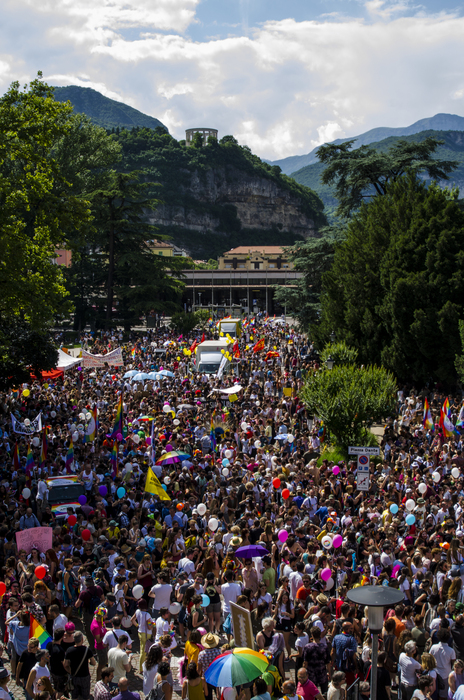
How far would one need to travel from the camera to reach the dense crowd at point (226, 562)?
708cm

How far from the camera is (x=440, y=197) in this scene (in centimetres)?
2717

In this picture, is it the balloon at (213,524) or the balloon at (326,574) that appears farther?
the balloon at (213,524)

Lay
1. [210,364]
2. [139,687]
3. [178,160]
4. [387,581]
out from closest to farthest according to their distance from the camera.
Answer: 1. [139,687]
2. [387,581]
3. [210,364]
4. [178,160]

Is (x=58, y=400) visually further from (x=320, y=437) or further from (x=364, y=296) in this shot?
(x=364, y=296)

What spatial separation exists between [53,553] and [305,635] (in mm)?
4423

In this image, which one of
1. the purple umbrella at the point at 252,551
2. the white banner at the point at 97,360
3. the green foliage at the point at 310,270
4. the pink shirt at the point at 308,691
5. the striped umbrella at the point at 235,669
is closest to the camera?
the striped umbrella at the point at 235,669

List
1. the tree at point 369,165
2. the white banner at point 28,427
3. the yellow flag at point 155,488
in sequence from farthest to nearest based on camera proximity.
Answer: the tree at point 369,165, the white banner at point 28,427, the yellow flag at point 155,488

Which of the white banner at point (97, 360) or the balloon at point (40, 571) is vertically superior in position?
the white banner at point (97, 360)

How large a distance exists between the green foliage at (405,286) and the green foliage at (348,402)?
6.79 meters

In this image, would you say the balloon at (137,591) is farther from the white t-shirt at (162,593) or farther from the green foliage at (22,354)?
the green foliage at (22,354)

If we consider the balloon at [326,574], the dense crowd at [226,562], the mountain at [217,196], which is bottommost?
the dense crowd at [226,562]

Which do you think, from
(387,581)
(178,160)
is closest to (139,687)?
(387,581)

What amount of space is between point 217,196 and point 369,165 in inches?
5419

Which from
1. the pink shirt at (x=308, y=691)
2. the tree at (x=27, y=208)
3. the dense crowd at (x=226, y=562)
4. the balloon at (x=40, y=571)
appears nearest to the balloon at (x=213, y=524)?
the dense crowd at (x=226, y=562)
